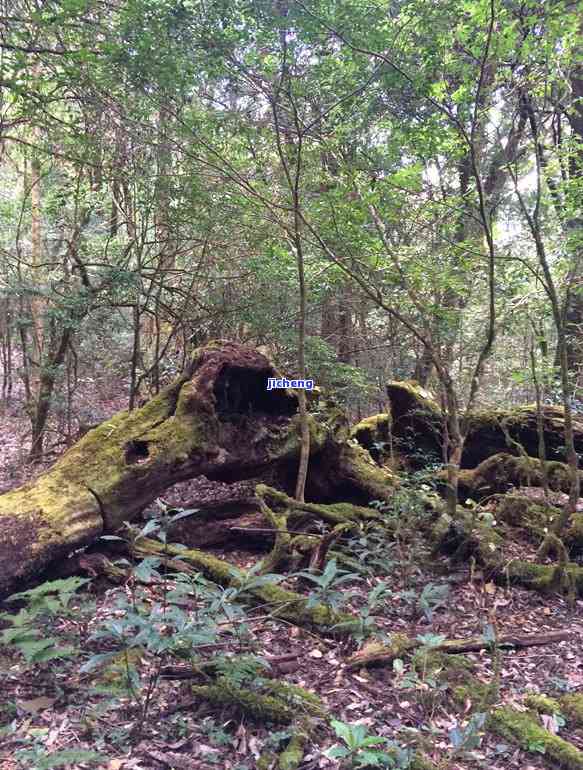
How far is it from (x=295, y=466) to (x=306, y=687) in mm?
3053

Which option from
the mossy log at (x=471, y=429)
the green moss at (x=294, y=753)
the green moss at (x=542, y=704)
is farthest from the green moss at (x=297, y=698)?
the mossy log at (x=471, y=429)

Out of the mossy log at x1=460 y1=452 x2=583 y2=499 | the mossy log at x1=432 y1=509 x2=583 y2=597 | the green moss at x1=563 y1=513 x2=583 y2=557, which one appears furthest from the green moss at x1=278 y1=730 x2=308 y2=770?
the mossy log at x1=460 y1=452 x2=583 y2=499

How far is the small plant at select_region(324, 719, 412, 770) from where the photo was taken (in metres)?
1.94

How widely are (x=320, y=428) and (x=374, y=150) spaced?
3379 millimetres

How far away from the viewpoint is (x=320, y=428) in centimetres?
593

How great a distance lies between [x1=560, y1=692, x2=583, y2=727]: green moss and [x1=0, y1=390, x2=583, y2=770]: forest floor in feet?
0.31

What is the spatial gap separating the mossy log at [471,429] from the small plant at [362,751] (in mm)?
4145

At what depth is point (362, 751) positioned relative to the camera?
2307mm

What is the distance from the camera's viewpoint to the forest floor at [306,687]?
2.55 meters

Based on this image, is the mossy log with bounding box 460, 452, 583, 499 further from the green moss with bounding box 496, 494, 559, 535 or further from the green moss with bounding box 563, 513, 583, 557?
the green moss with bounding box 563, 513, 583, 557

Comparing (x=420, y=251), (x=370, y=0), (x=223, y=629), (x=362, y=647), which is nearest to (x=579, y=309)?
(x=420, y=251)

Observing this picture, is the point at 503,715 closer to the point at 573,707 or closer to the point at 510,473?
the point at 573,707

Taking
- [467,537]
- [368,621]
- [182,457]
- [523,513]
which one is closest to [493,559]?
[467,537]

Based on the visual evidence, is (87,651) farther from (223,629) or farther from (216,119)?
(216,119)
